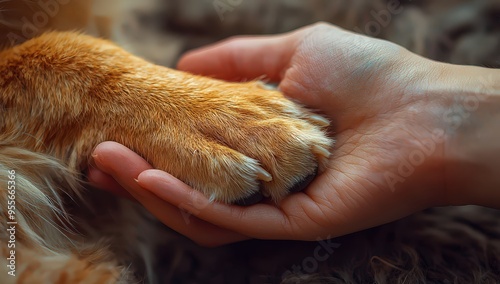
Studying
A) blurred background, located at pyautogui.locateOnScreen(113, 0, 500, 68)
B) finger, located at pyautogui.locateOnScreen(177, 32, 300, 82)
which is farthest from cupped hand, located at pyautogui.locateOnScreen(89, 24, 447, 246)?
blurred background, located at pyautogui.locateOnScreen(113, 0, 500, 68)

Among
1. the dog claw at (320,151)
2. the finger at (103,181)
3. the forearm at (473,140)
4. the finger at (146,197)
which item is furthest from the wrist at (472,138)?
the finger at (103,181)

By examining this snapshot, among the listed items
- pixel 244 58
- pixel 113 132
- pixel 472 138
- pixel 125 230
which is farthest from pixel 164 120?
pixel 472 138

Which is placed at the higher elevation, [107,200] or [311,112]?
[311,112]

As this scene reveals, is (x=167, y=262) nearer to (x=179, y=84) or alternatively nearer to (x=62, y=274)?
(x=62, y=274)

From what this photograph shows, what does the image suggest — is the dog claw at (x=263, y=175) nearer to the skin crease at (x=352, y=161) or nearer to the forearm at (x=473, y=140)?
the skin crease at (x=352, y=161)

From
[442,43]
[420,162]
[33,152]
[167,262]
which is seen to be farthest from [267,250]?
[442,43]

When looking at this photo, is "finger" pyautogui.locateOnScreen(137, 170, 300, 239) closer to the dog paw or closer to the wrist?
the dog paw
